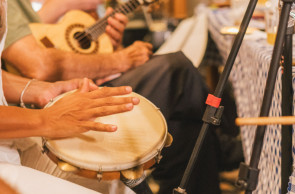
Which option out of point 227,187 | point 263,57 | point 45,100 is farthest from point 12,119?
point 227,187

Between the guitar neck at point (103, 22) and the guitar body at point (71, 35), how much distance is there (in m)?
0.03

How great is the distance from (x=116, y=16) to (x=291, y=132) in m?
1.20

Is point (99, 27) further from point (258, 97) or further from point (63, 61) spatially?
point (258, 97)

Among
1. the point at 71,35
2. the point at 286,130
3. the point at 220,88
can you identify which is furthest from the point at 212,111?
the point at 71,35

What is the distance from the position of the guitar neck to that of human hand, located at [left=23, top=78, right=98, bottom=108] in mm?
649

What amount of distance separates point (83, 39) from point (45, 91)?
2.21 ft

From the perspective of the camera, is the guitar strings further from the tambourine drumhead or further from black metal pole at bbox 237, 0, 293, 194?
black metal pole at bbox 237, 0, 293, 194

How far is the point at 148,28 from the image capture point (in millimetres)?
3986

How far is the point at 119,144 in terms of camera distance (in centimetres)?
84

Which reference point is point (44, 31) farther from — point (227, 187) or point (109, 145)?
point (227, 187)

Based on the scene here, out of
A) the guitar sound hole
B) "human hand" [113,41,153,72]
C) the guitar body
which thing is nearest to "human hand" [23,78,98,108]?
"human hand" [113,41,153,72]

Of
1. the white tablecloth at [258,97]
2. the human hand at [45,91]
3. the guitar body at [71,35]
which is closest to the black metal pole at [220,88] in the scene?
the white tablecloth at [258,97]

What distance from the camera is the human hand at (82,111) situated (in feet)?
2.66

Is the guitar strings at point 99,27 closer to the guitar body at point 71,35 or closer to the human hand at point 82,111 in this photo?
the guitar body at point 71,35
